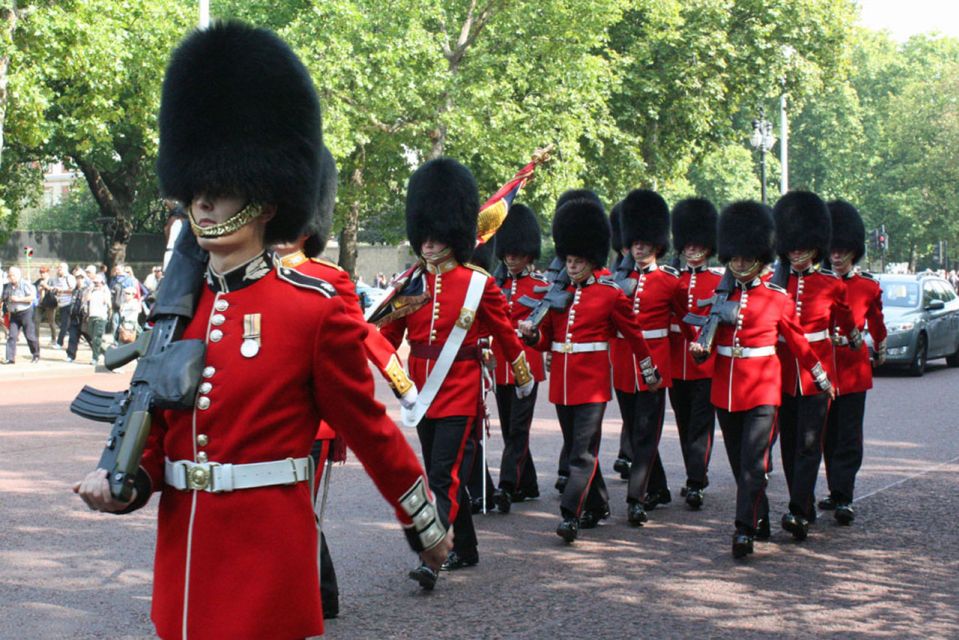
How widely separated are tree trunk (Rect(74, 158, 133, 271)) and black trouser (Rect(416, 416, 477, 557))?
29155 millimetres

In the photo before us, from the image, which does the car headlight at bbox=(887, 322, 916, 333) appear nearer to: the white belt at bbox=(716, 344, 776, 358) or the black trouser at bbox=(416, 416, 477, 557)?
the white belt at bbox=(716, 344, 776, 358)

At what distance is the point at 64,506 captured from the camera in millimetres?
8547

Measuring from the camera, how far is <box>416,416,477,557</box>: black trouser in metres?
6.66

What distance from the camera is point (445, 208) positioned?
7.51 meters

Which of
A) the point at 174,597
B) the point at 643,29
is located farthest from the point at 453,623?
the point at 643,29

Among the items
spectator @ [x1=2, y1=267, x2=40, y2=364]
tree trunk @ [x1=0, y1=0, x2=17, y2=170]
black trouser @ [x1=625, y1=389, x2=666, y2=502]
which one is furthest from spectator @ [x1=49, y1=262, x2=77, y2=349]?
black trouser @ [x1=625, y1=389, x2=666, y2=502]

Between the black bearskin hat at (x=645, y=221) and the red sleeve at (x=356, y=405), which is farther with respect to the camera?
the black bearskin hat at (x=645, y=221)

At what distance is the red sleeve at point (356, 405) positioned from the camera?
337 centimetres

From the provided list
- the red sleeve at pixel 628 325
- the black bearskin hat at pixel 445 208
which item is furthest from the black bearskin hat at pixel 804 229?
the black bearskin hat at pixel 445 208

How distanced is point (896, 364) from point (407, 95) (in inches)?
445

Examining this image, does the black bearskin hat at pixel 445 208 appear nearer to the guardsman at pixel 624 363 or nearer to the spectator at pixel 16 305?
the guardsman at pixel 624 363

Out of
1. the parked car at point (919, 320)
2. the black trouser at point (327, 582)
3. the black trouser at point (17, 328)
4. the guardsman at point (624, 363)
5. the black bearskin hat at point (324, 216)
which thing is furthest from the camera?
the black trouser at point (17, 328)

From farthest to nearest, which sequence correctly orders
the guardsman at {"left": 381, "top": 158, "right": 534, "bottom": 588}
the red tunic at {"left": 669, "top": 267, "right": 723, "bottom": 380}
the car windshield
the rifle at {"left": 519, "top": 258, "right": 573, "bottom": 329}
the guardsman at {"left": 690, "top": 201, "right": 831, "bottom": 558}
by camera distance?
1. the car windshield
2. the red tunic at {"left": 669, "top": 267, "right": 723, "bottom": 380}
3. the rifle at {"left": 519, "top": 258, "right": 573, "bottom": 329}
4. the guardsman at {"left": 690, "top": 201, "right": 831, "bottom": 558}
5. the guardsman at {"left": 381, "top": 158, "right": 534, "bottom": 588}

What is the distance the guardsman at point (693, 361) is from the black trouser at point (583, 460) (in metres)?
0.91
